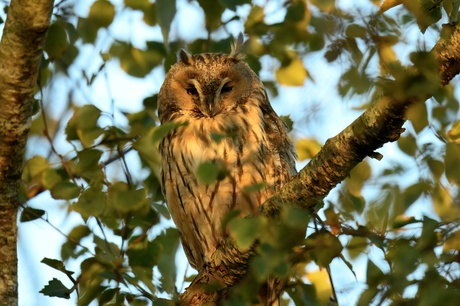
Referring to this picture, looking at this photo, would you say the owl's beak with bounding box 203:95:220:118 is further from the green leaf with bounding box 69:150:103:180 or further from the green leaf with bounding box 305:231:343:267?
the green leaf with bounding box 305:231:343:267

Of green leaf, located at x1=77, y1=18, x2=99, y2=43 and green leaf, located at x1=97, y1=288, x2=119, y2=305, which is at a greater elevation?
green leaf, located at x1=77, y1=18, x2=99, y2=43

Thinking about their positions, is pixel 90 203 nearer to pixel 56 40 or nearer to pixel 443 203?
pixel 56 40

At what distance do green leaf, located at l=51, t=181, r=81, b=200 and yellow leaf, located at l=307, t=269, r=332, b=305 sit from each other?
3.04 feet

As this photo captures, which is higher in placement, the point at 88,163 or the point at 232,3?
the point at 232,3

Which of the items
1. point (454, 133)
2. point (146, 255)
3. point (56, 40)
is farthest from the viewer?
point (56, 40)

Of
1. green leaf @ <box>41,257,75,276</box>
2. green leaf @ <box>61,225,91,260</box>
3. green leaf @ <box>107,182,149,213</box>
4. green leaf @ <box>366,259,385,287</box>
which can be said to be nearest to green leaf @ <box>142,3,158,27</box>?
green leaf @ <box>107,182,149,213</box>

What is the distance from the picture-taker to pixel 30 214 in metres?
2.90

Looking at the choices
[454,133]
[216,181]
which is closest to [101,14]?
[216,181]

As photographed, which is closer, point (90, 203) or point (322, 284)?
point (322, 284)

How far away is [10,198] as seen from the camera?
244cm

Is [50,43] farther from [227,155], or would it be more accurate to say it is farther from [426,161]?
[426,161]

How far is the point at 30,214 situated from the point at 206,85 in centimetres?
95

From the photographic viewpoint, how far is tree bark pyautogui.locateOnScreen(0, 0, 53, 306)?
2166 millimetres

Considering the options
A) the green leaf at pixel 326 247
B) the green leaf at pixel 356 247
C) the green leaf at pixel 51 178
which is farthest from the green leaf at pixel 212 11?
the green leaf at pixel 326 247
